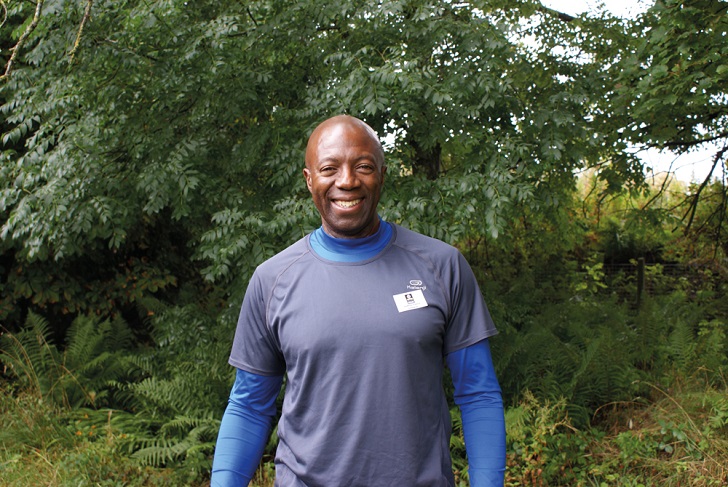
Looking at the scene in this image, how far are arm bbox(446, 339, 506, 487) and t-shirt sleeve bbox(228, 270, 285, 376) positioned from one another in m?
0.59

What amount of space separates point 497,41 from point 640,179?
2852 millimetres

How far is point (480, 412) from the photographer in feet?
6.70

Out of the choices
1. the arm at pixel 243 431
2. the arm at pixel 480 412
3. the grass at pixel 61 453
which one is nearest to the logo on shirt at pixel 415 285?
the arm at pixel 480 412

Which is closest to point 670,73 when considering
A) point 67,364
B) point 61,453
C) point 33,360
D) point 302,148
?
point 302,148

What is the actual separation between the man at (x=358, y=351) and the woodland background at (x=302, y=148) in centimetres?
209

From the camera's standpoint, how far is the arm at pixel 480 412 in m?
1.99

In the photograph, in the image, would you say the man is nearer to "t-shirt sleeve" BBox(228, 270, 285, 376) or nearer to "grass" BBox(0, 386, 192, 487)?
"t-shirt sleeve" BBox(228, 270, 285, 376)

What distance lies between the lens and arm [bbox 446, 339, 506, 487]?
1.99 m

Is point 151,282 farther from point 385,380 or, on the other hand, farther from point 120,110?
point 385,380

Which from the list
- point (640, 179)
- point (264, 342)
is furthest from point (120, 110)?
point (640, 179)

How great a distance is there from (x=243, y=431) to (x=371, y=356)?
0.57 metres

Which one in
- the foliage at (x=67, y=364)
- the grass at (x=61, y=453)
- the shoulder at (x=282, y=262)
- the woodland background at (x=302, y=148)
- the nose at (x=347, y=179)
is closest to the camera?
the nose at (x=347, y=179)

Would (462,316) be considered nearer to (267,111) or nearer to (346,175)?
(346,175)

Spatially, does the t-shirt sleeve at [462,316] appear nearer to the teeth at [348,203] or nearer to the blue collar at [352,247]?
the blue collar at [352,247]
